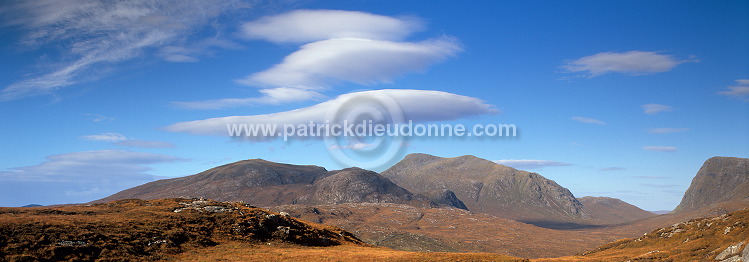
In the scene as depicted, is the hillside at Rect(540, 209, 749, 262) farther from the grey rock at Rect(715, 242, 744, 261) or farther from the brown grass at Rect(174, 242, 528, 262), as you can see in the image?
the brown grass at Rect(174, 242, 528, 262)

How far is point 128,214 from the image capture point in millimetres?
60094

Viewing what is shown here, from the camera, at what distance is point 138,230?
174 feet

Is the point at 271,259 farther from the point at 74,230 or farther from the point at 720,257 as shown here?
the point at 720,257

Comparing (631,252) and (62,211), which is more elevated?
(62,211)

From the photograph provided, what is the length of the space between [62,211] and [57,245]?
17480 millimetres

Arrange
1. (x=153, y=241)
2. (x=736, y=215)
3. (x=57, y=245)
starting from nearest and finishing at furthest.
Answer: (x=57, y=245) → (x=153, y=241) → (x=736, y=215)

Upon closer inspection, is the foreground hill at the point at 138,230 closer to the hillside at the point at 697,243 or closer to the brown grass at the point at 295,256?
the brown grass at the point at 295,256

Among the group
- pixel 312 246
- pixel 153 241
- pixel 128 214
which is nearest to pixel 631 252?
pixel 312 246

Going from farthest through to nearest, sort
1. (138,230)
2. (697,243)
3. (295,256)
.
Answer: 1. (697,243)
2. (138,230)
3. (295,256)

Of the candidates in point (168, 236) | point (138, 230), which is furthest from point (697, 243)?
point (138, 230)

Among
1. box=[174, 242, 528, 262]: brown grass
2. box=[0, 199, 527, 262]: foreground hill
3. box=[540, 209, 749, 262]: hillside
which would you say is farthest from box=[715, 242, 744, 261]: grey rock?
box=[0, 199, 527, 262]: foreground hill

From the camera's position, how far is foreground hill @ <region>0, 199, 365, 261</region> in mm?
44219

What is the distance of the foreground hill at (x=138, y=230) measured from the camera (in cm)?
Result: 4422

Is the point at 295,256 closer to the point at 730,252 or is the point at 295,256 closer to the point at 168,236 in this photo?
the point at 168,236
